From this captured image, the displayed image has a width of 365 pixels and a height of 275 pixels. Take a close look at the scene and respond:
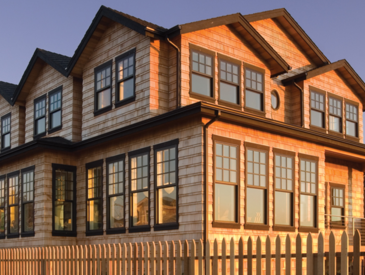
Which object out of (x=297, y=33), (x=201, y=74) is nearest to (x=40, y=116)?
(x=201, y=74)

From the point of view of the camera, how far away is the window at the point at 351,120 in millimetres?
22878

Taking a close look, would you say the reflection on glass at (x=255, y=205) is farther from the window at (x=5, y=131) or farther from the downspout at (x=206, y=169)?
the window at (x=5, y=131)

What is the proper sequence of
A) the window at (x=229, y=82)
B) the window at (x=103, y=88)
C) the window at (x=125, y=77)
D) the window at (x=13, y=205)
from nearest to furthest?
the window at (x=229, y=82) → the window at (x=125, y=77) → the window at (x=103, y=88) → the window at (x=13, y=205)

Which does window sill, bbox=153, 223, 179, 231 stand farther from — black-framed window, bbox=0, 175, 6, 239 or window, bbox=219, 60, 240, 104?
black-framed window, bbox=0, 175, 6, 239

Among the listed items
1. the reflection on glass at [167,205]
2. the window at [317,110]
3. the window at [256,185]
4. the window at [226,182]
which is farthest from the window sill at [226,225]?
the window at [317,110]

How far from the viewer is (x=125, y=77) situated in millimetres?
18859

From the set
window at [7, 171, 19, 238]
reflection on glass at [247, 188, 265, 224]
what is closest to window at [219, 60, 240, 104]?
reflection on glass at [247, 188, 265, 224]

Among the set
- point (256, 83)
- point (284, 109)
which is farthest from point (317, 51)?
point (256, 83)

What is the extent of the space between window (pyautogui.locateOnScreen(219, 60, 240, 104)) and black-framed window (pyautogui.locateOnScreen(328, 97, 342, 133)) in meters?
5.66

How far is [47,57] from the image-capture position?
22.8 m

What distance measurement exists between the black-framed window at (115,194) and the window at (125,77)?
7.19ft

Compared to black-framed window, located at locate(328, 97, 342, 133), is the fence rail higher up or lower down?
lower down

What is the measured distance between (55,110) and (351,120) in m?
13.1

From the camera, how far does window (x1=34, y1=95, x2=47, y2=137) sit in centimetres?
2314
